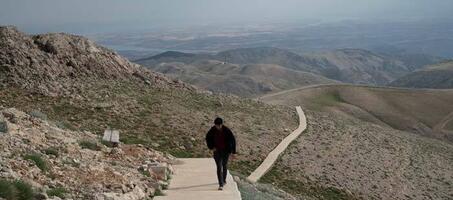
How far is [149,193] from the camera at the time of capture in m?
14.6

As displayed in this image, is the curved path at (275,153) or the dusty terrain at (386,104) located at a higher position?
the curved path at (275,153)

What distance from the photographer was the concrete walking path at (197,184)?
1534 cm

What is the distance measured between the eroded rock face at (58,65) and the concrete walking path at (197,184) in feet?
51.0

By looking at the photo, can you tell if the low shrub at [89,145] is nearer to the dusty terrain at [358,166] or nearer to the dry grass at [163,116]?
the dry grass at [163,116]

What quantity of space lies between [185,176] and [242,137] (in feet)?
51.1

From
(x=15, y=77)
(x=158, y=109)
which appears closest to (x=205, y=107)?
(x=158, y=109)

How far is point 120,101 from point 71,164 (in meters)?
19.9

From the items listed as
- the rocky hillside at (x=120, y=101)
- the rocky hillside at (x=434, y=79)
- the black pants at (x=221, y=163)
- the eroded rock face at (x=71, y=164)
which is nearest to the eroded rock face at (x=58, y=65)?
the rocky hillside at (x=120, y=101)

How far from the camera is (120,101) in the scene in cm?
3419

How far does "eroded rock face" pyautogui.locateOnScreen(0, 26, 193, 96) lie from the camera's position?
3338cm

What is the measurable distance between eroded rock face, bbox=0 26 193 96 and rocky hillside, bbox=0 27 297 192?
5 cm

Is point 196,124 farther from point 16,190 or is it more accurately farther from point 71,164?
point 16,190

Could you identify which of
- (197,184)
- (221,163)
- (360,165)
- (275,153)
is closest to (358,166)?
(360,165)

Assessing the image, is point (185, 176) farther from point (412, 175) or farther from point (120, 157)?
point (412, 175)
